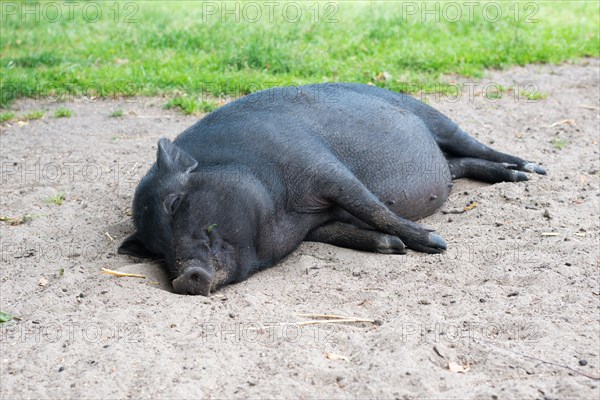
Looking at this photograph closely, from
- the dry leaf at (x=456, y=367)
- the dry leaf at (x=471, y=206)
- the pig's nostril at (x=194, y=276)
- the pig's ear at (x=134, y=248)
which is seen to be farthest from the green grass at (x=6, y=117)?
the dry leaf at (x=456, y=367)

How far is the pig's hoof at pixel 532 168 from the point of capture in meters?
6.40

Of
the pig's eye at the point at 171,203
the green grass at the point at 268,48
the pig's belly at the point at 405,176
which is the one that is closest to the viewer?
the pig's eye at the point at 171,203

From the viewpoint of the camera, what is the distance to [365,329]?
13.4 ft

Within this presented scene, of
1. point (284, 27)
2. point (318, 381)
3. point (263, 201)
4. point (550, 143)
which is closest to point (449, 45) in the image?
point (284, 27)

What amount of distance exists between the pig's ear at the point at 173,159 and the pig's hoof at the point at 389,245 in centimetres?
118

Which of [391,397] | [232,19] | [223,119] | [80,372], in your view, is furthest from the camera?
[232,19]

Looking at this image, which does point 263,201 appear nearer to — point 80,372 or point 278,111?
point 278,111

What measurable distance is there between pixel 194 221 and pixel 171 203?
0.56 ft

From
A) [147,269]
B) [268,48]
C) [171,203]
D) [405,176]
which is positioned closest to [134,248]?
[147,269]

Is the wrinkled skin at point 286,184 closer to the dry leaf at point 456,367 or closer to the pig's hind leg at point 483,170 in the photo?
the pig's hind leg at point 483,170

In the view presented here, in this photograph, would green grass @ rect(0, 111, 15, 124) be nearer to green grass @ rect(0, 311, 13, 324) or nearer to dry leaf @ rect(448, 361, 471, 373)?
green grass @ rect(0, 311, 13, 324)

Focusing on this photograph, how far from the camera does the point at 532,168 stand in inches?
253

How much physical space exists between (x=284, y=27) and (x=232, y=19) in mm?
1060

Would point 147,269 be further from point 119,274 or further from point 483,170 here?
point 483,170
